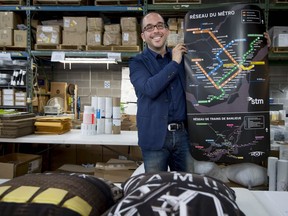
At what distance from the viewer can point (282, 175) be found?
208cm

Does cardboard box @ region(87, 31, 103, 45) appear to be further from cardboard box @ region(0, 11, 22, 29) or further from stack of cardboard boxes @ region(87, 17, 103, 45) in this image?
cardboard box @ region(0, 11, 22, 29)

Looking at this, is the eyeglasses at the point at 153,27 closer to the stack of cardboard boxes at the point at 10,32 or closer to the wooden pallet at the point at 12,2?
the stack of cardboard boxes at the point at 10,32

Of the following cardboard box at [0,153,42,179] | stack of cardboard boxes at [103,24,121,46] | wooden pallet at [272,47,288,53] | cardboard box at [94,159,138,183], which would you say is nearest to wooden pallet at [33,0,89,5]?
stack of cardboard boxes at [103,24,121,46]

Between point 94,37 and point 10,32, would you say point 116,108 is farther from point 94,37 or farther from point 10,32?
point 10,32

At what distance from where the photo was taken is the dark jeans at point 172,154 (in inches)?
69.5

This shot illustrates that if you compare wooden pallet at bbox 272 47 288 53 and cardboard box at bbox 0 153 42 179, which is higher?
wooden pallet at bbox 272 47 288 53

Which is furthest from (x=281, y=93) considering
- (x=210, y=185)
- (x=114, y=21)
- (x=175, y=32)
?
(x=210, y=185)

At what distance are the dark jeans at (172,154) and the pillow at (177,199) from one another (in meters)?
1.05

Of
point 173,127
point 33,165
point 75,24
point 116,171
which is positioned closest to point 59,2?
point 75,24

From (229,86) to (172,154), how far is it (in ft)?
1.90

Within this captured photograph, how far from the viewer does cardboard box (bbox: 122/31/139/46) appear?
429cm

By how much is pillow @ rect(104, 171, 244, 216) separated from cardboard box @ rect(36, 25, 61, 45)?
4.14 metres

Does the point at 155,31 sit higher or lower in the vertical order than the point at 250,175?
higher

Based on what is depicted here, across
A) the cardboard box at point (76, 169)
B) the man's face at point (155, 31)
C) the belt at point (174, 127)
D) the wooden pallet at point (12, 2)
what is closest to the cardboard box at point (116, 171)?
the cardboard box at point (76, 169)
